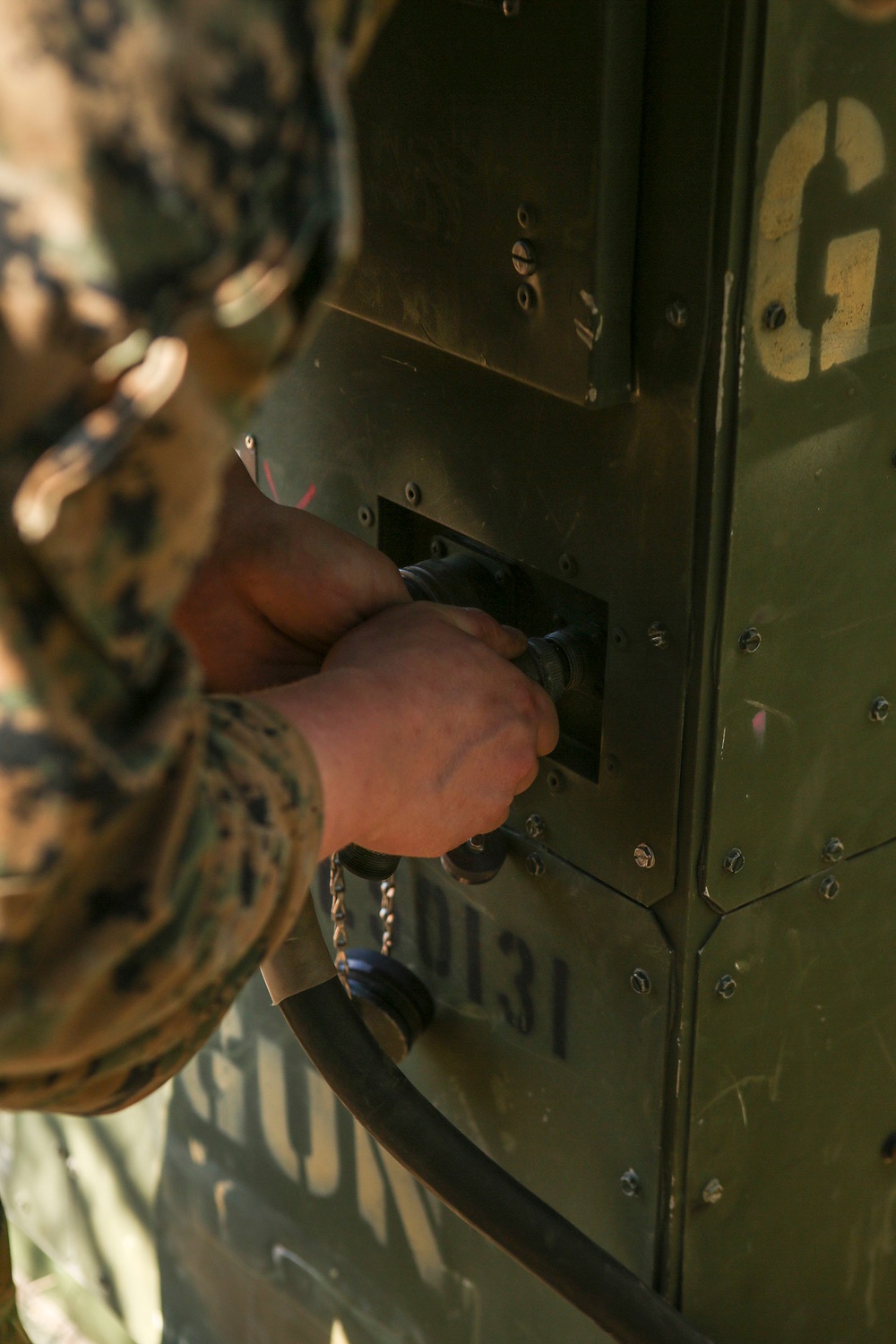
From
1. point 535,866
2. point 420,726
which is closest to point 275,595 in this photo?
point 420,726

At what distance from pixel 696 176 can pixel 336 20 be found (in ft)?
1.20

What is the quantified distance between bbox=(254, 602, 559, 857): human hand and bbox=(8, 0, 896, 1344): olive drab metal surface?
98mm

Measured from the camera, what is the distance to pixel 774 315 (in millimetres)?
1062

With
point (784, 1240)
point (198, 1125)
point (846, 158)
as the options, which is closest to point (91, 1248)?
point (198, 1125)

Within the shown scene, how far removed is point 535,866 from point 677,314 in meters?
0.51

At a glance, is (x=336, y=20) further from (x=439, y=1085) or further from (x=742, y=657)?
(x=439, y=1085)

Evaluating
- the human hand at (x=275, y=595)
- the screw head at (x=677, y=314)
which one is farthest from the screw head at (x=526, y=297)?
the human hand at (x=275, y=595)

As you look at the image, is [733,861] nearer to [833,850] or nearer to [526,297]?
[833,850]

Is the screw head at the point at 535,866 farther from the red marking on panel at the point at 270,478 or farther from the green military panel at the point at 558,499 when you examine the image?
the red marking on panel at the point at 270,478

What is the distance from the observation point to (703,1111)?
1304mm

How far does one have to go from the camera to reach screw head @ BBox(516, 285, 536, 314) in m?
1.13

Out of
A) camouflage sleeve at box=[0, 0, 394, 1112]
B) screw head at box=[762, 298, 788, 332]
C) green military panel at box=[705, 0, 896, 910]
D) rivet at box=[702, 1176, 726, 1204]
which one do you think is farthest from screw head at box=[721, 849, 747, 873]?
camouflage sleeve at box=[0, 0, 394, 1112]

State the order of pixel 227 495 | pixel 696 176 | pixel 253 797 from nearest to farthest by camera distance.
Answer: pixel 253 797
pixel 696 176
pixel 227 495

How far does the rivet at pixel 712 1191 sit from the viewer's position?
1326mm
